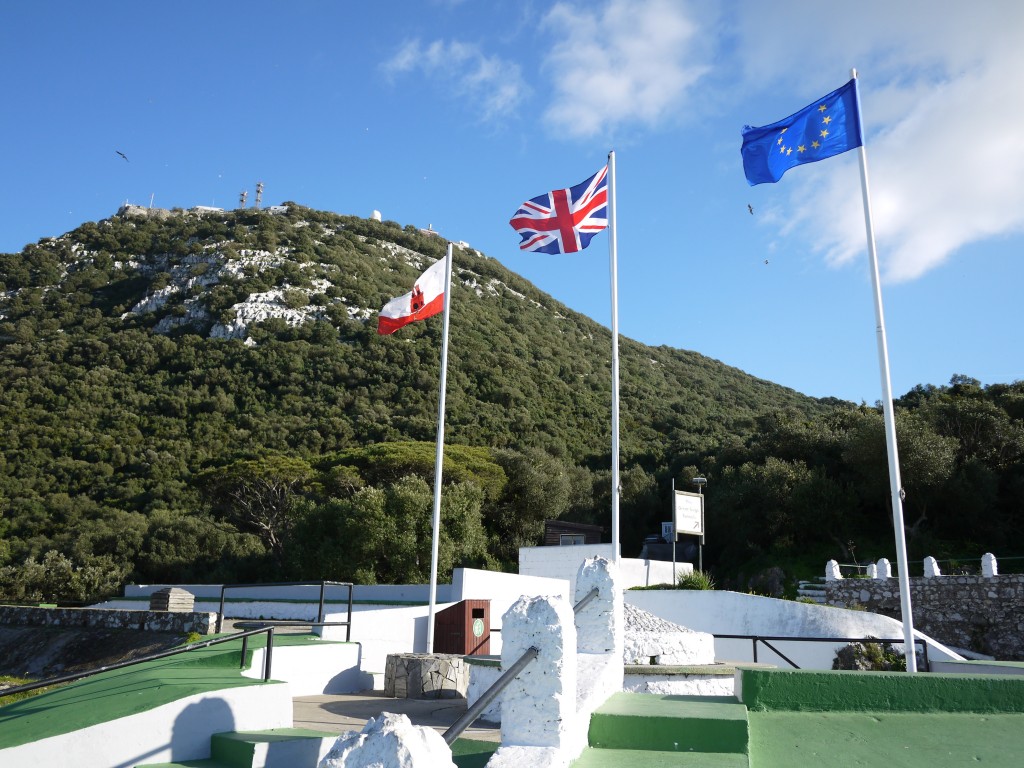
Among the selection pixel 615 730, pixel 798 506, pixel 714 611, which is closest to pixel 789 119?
pixel 615 730

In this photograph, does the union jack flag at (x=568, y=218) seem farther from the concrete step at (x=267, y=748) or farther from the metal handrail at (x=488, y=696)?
the metal handrail at (x=488, y=696)

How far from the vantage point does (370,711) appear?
9359 mm

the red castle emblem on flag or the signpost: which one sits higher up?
the red castle emblem on flag

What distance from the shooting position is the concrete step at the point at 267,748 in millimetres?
5184

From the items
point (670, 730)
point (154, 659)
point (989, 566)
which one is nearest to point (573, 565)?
point (989, 566)

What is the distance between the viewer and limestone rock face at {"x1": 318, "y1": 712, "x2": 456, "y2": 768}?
2.73m

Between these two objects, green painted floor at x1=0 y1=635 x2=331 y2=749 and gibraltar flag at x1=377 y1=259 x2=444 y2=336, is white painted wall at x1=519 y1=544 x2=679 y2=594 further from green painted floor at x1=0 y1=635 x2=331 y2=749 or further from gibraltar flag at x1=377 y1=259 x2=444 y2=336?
green painted floor at x1=0 y1=635 x2=331 y2=749

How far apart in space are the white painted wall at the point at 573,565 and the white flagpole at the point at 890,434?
42.2ft

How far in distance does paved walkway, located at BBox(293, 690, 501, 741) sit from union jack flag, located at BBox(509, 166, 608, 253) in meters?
7.45

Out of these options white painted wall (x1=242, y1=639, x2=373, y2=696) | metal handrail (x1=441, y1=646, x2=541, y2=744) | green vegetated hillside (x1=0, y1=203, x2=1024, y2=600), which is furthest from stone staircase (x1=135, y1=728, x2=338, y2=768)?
green vegetated hillside (x1=0, y1=203, x2=1024, y2=600)

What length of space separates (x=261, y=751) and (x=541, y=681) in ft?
6.96

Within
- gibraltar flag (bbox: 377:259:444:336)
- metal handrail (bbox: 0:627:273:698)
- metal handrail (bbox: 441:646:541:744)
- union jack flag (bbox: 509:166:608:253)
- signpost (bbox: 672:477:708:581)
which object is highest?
union jack flag (bbox: 509:166:608:253)

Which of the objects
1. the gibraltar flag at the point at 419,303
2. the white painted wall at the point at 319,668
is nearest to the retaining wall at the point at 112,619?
the white painted wall at the point at 319,668

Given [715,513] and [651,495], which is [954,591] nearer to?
[715,513]
